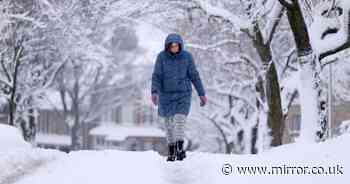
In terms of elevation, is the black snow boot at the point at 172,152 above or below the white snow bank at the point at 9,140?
above

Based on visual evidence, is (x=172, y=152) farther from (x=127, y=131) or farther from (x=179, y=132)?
(x=127, y=131)

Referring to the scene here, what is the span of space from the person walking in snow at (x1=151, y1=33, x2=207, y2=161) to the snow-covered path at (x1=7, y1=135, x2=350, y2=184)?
1.29 feet

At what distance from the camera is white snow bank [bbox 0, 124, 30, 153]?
11.7m

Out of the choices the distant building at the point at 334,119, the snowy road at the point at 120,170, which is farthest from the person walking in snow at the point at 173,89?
the distant building at the point at 334,119

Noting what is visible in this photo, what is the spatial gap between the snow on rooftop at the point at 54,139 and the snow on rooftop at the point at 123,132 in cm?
260

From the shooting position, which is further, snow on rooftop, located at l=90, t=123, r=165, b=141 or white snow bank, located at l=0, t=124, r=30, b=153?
snow on rooftop, located at l=90, t=123, r=165, b=141

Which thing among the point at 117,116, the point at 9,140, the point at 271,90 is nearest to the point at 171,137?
the point at 9,140

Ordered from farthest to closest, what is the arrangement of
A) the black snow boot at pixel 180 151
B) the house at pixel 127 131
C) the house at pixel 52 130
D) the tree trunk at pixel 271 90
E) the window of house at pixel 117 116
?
→ the window of house at pixel 117 116 → the house at pixel 52 130 → the house at pixel 127 131 → the tree trunk at pixel 271 90 → the black snow boot at pixel 180 151

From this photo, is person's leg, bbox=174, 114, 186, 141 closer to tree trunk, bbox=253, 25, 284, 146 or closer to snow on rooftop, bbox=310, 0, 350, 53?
snow on rooftop, bbox=310, 0, 350, 53

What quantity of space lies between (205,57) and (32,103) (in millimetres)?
8088

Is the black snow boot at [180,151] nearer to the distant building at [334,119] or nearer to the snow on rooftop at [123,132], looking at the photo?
the distant building at [334,119]

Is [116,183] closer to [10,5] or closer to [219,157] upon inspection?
[219,157]

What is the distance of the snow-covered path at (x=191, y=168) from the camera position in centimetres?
687

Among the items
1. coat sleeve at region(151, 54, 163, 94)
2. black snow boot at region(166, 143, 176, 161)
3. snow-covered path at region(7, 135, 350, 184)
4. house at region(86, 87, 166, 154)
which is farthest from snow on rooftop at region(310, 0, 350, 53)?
house at region(86, 87, 166, 154)
